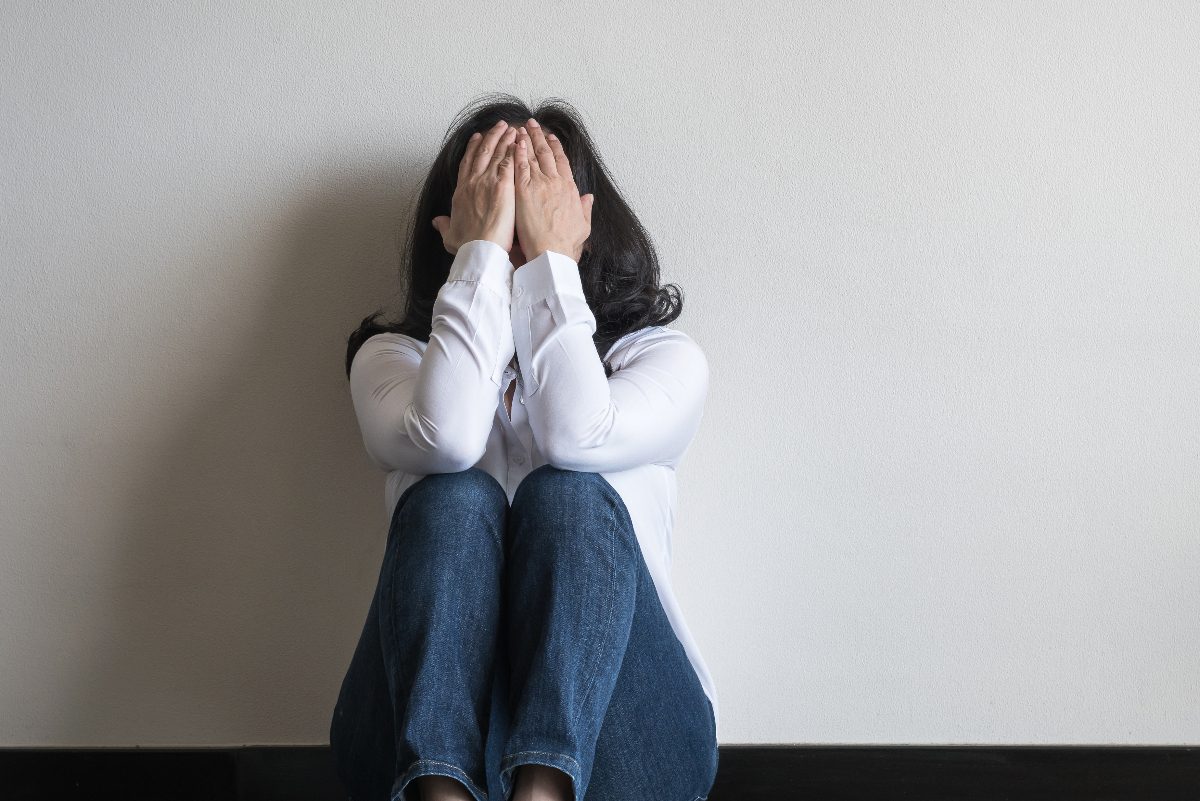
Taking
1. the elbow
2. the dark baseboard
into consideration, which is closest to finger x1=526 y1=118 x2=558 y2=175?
the elbow

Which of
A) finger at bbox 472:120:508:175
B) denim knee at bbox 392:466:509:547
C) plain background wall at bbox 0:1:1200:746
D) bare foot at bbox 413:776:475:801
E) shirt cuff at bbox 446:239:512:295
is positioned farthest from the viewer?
plain background wall at bbox 0:1:1200:746

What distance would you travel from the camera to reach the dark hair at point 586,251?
1290mm

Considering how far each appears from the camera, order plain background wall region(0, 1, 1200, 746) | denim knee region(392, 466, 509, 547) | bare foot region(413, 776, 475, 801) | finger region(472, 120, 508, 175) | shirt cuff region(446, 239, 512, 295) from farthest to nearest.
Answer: plain background wall region(0, 1, 1200, 746), finger region(472, 120, 508, 175), shirt cuff region(446, 239, 512, 295), denim knee region(392, 466, 509, 547), bare foot region(413, 776, 475, 801)

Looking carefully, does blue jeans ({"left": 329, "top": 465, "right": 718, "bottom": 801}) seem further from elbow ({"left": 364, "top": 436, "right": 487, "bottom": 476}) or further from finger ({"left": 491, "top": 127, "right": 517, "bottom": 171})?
finger ({"left": 491, "top": 127, "right": 517, "bottom": 171})

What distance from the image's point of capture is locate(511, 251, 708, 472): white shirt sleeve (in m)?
1.03

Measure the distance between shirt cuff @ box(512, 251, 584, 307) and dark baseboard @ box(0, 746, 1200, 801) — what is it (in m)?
0.78

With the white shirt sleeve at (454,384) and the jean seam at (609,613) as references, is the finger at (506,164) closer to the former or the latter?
the white shirt sleeve at (454,384)

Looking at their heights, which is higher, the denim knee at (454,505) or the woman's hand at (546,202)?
the woman's hand at (546,202)

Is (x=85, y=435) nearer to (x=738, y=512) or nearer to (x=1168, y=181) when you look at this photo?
(x=738, y=512)

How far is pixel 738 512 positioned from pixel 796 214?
1.48 ft

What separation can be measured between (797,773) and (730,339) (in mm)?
664

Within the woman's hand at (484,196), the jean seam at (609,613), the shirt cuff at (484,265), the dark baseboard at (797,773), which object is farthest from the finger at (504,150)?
the dark baseboard at (797,773)

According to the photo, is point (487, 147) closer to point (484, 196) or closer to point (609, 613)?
point (484, 196)

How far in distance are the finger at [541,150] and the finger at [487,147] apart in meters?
0.04
